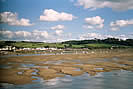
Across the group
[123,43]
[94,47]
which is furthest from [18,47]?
[123,43]

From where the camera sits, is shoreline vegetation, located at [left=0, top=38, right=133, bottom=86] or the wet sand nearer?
the wet sand

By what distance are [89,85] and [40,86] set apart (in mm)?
6522

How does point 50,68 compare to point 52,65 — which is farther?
point 52,65

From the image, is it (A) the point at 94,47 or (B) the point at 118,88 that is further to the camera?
(A) the point at 94,47

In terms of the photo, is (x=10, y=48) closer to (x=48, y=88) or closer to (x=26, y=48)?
(x=26, y=48)

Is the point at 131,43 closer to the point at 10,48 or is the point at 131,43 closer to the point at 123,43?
the point at 123,43

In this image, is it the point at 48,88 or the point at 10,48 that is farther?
the point at 10,48

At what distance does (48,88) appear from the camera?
18.3m

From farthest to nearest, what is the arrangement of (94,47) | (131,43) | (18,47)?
1. (131,43)
2. (94,47)
3. (18,47)

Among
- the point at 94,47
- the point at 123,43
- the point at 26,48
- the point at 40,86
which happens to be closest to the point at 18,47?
the point at 26,48

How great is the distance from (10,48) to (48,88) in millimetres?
115337

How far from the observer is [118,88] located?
18266mm

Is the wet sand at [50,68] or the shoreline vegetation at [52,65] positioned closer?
the wet sand at [50,68]

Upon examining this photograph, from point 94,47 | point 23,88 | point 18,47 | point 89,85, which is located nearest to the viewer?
point 23,88
